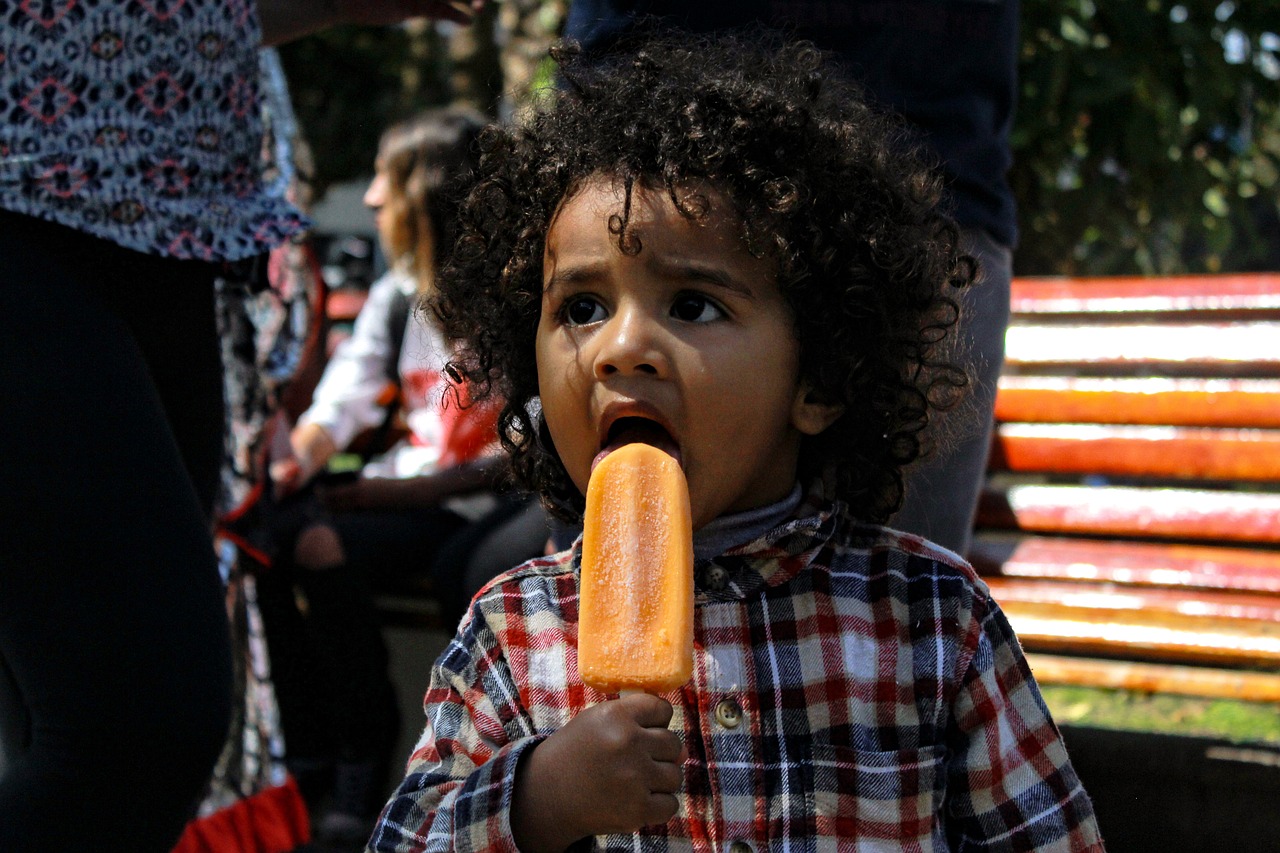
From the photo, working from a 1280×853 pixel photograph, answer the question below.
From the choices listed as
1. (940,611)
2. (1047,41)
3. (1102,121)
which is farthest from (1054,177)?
(940,611)

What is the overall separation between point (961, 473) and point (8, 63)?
1516 mm

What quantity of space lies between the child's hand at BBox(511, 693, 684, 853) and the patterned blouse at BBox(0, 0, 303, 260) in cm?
101

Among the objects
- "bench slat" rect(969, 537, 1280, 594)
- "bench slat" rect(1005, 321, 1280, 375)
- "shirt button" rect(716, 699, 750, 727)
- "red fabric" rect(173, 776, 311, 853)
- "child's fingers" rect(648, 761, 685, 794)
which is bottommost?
"red fabric" rect(173, 776, 311, 853)

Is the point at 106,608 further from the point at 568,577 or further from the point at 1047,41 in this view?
the point at 1047,41

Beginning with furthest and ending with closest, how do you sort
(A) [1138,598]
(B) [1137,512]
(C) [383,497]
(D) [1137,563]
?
(C) [383,497]
(B) [1137,512]
(D) [1137,563]
(A) [1138,598]

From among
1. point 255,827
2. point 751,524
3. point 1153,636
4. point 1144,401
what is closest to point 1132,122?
point 1144,401

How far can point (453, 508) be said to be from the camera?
3.97m

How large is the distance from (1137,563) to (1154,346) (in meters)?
0.77

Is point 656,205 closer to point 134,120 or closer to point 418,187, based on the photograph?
point 134,120

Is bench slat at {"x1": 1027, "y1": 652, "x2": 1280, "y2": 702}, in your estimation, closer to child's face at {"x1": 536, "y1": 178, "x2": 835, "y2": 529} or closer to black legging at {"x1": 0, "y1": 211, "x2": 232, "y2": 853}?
child's face at {"x1": 536, "y1": 178, "x2": 835, "y2": 529}

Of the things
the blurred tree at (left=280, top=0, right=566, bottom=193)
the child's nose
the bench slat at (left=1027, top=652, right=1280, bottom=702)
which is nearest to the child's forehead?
the child's nose

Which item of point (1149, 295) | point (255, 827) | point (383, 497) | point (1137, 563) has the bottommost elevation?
point (255, 827)

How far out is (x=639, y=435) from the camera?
4.80ft

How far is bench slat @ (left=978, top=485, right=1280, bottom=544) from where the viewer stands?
3.21 metres
